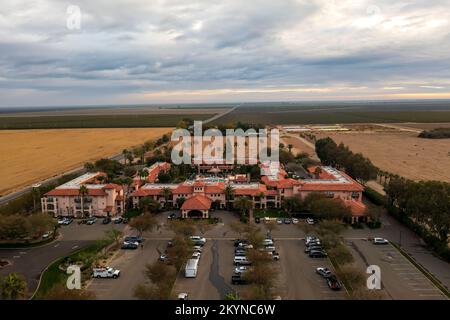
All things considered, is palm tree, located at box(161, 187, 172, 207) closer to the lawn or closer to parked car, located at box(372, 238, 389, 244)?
the lawn

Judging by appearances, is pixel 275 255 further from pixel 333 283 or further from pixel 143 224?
pixel 143 224

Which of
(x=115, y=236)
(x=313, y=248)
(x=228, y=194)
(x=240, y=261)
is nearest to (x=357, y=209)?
(x=313, y=248)

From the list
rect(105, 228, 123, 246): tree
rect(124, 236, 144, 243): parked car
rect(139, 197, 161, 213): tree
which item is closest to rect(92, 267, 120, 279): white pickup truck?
rect(105, 228, 123, 246): tree

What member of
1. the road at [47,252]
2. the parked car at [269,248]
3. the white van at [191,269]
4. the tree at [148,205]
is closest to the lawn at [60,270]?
the road at [47,252]

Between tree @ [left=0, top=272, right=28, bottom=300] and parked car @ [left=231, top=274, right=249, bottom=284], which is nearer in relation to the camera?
tree @ [left=0, top=272, right=28, bottom=300]
